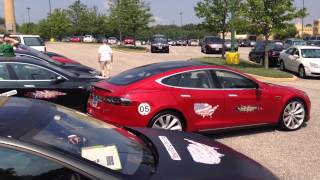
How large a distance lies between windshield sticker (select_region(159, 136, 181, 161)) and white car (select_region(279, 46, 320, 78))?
17.4 m

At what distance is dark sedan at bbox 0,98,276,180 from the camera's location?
283 cm

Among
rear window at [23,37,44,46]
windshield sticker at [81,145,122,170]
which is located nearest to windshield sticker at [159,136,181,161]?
windshield sticker at [81,145,122,170]

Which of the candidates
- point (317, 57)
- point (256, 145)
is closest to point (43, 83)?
point (256, 145)

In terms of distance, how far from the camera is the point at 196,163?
11.4 ft

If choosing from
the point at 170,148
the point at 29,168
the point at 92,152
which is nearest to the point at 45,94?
the point at 170,148

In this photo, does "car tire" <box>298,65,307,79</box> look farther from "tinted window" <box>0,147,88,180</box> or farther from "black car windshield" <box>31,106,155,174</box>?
"tinted window" <box>0,147,88,180</box>

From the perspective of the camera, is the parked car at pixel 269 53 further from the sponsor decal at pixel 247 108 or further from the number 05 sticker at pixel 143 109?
the number 05 sticker at pixel 143 109

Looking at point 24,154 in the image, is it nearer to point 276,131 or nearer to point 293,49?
point 276,131

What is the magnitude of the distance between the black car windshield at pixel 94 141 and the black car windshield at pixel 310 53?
1872 centimetres

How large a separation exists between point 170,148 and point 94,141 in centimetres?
70

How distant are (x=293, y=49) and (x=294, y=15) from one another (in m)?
1.72

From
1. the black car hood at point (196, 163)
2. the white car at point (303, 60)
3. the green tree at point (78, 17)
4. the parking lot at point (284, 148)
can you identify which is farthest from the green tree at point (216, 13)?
the green tree at point (78, 17)

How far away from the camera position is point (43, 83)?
948 cm

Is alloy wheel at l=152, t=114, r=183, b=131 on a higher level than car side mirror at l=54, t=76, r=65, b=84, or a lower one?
lower
